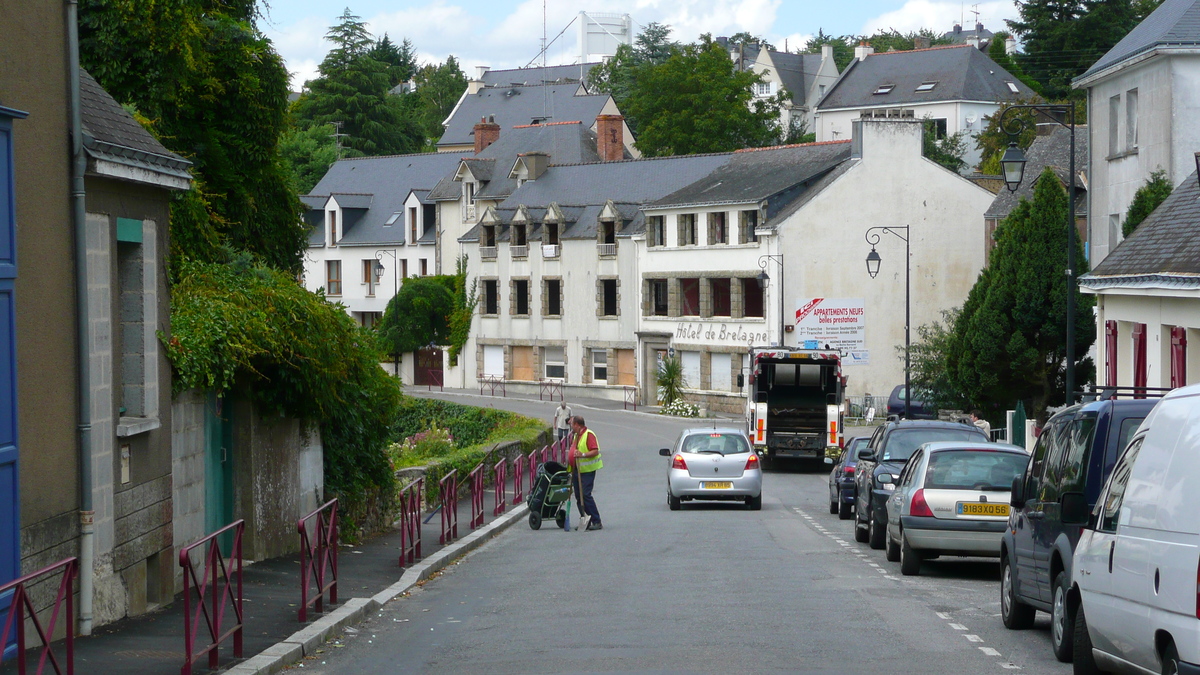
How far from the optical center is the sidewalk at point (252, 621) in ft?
32.2

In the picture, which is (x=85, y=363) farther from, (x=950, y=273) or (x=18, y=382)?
(x=950, y=273)

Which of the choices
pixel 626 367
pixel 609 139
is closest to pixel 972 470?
pixel 626 367

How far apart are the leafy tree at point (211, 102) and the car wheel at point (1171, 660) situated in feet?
41.8

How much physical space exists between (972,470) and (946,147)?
66864 mm

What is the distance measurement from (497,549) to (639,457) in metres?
21.8

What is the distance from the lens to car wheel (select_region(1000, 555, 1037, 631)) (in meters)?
11.6

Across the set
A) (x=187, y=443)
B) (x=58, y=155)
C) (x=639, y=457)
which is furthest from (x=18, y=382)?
(x=639, y=457)

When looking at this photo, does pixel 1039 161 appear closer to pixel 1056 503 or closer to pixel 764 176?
pixel 764 176

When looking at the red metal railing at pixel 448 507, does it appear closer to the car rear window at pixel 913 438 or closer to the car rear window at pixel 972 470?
the car rear window at pixel 913 438

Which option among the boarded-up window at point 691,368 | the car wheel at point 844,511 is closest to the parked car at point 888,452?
the car wheel at point 844,511

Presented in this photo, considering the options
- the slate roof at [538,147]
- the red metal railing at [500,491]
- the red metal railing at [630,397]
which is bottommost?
the red metal railing at [630,397]

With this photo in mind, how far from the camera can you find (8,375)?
32.6ft

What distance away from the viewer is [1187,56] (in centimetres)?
2531

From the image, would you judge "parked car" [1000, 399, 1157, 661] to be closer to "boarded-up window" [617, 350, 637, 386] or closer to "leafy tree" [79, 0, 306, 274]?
"leafy tree" [79, 0, 306, 274]
